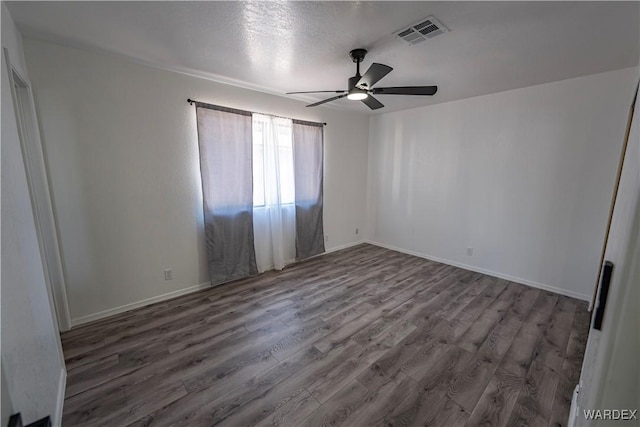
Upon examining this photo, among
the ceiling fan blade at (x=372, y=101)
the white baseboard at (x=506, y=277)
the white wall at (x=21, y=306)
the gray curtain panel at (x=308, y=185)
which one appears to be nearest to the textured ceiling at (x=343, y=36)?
the ceiling fan blade at (x=372, y=101)

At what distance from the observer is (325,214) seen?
4477 millimetres

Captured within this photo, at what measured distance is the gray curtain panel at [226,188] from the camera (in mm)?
2971

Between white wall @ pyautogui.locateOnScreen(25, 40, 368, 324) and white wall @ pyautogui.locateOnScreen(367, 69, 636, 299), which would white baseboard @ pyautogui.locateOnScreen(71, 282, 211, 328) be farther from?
white wall @ pyautogui.locateOnScreen(367, 69, 636, 299)

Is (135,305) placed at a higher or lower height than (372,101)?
lower

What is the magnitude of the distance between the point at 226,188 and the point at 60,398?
7.20 feet

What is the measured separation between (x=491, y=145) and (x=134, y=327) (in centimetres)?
468

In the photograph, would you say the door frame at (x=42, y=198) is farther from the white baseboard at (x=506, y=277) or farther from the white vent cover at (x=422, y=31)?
the white baseboard at (x=506, y=277)

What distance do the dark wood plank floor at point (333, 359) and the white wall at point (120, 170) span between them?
423 millimetres

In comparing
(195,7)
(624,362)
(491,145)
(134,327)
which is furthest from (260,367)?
(491,145)

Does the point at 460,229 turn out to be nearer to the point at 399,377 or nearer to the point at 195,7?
the point at 399,377

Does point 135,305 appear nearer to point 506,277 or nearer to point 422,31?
point 422,31

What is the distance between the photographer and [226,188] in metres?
3.15

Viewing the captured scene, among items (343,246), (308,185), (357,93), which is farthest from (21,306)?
(343,246)

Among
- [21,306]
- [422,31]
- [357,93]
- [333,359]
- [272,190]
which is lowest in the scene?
[333,359]
